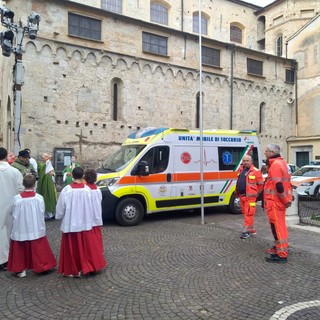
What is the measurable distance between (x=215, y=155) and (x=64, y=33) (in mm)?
11158

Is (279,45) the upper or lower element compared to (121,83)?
upper

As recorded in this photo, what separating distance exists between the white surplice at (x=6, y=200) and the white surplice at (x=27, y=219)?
0.58m

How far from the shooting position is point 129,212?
360 inches

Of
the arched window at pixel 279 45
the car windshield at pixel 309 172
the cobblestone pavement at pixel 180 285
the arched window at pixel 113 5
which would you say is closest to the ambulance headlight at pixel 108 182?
the cobblestone pavement at pixel 180 285

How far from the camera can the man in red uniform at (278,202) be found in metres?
5.86

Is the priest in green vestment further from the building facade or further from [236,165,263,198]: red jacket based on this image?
[236,165,263,198]: red jacket

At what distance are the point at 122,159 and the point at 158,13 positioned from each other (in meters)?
22.2

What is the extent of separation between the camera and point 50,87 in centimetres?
1667

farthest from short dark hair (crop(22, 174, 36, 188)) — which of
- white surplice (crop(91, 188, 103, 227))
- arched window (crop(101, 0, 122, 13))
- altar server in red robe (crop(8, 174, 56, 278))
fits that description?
arched window (crop(101, 0, 122, 13))

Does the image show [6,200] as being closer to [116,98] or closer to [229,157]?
[229,157]

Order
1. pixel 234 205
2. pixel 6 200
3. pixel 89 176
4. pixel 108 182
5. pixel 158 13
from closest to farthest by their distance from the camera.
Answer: pixel 89 176 → pixel 6 200 → pixel 108 182 → pixel 234 205 → pixel 158 13

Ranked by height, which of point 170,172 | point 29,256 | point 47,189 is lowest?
point 29,256

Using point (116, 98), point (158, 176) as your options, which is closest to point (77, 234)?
point (158, 176)

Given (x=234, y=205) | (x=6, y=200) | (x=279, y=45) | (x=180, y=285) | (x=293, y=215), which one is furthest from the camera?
(x=279, y=45)
